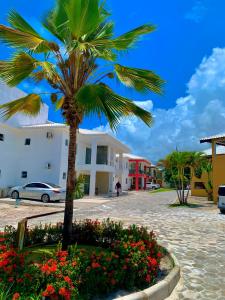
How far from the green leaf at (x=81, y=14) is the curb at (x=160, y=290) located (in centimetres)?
476

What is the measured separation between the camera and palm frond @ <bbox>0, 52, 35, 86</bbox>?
6.01 m

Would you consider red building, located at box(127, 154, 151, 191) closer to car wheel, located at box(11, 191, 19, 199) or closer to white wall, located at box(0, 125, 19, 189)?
white wall, located at box(0, 125, 19, 189)

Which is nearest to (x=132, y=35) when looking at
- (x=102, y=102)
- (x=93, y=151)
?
(x=102, y=102)

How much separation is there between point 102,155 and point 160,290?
29.0m

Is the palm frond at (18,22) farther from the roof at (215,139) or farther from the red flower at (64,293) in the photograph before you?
the roof at (215,139)

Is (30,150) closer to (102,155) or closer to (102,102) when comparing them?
(102,155)

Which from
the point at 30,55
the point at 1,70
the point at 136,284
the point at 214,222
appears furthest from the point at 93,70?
the point at 214,222

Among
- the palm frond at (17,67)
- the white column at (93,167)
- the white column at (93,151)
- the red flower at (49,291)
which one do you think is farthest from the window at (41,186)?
the red flower at (49,291)

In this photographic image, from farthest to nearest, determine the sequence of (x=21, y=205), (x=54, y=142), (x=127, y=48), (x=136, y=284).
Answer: (x=54, y=142) → (x=21, y=205) → (x=127, y=48) → (x=136, y=284)

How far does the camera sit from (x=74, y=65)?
21.5 feet

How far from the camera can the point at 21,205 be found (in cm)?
2080

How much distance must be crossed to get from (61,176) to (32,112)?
21.3m

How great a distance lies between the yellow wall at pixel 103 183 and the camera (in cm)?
3669

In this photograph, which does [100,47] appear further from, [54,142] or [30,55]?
[54,142]
